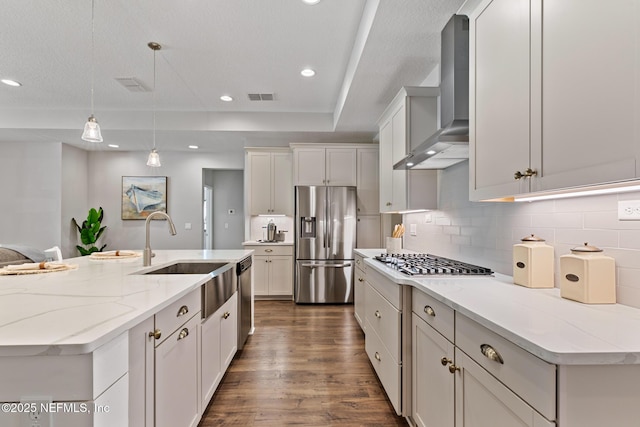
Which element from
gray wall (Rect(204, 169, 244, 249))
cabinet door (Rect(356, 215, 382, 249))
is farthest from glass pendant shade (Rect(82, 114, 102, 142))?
gray wall (Rect(204, 169, 244, 249))

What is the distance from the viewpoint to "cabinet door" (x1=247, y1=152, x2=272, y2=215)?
523 cm

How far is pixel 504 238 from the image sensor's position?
6.37ft

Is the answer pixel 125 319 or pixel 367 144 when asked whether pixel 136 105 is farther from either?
pixel 125 319

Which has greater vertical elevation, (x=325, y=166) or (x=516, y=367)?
(x=325, y=166)

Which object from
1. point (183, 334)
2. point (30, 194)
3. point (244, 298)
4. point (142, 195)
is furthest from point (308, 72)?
point (30, 194)

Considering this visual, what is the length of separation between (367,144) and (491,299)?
3949 millimetres

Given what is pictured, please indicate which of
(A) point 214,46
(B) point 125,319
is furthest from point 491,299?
(A) point 214,46

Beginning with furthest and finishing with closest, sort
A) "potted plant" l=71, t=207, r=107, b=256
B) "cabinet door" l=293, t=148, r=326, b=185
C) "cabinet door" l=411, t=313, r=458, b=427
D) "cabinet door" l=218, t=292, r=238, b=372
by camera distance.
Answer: "potted plant" l=71, t=207, r=107, b=256
"cabinet door" l=293, t=148, r=326, b=185
"cabinet door" l=218, t=292, r=238, b=372
"cabinet door" l=411, t=313, r=458, b=427

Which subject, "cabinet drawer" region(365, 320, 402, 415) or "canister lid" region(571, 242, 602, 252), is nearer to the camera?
"canister lid" region(571, 242, 602, 252)

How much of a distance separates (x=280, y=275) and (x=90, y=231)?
12.7 feet

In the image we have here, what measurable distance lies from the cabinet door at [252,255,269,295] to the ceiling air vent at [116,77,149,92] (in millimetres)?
2689

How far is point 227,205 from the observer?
26.0 feet

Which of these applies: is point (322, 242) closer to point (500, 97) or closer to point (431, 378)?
point (431, 378)

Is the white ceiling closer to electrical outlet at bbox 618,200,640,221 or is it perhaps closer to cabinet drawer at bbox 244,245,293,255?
electrical outlet at bbox 618,200,640,221
